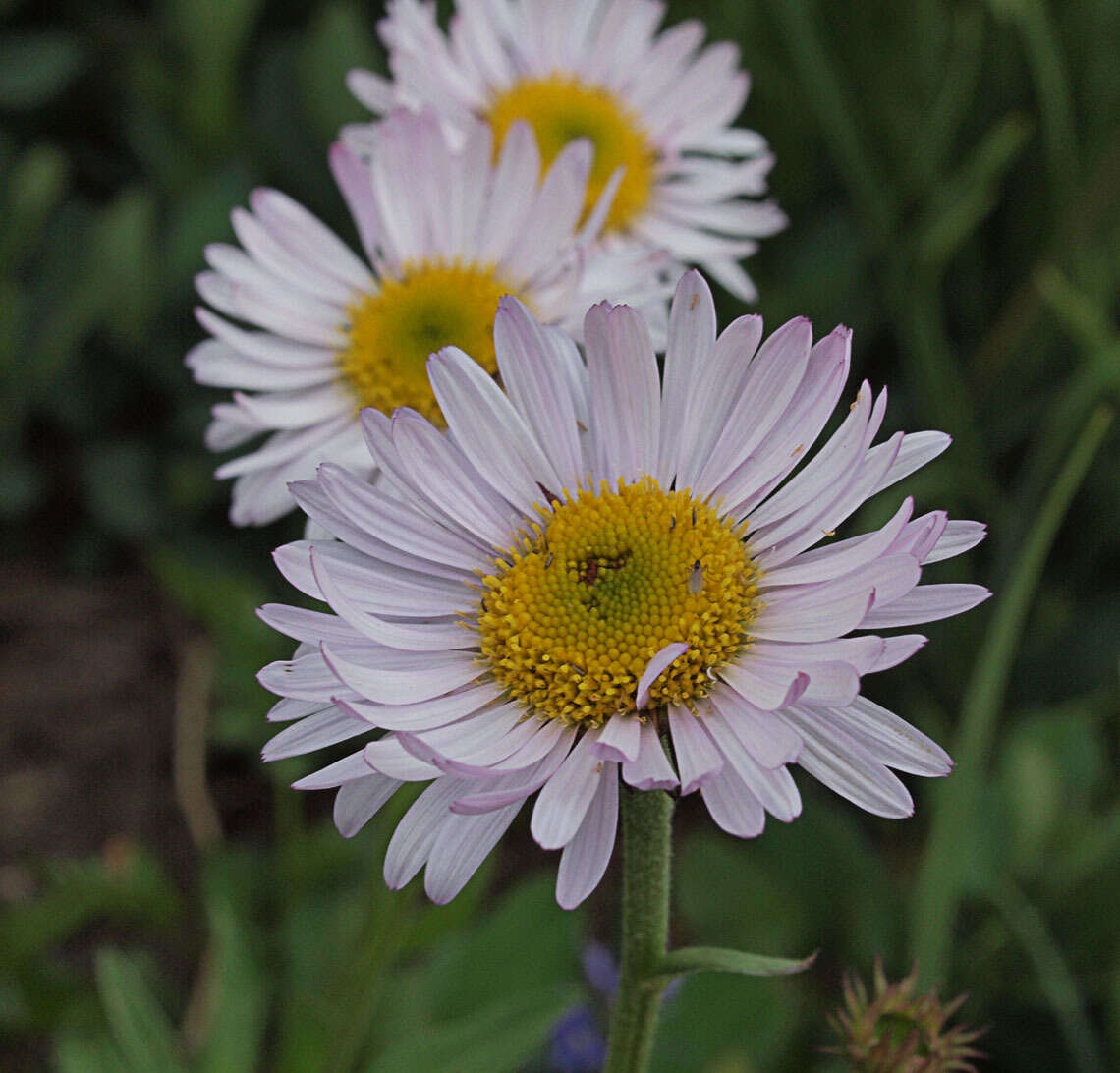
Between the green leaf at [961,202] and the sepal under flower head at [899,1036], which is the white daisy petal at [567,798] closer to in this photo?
the sepal under flower head at [899,1036]

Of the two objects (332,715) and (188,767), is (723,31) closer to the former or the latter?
(188,767)

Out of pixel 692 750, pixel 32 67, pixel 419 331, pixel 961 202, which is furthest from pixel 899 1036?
pixel 32 67

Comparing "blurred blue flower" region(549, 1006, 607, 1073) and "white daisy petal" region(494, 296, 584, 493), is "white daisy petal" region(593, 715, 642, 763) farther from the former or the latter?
"blurred blue flower" region(549, 1006, 607, 1073)

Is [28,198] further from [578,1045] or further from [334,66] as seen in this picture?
[578,1045]

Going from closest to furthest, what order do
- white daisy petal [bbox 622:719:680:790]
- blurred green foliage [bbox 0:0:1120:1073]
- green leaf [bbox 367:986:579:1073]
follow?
white daisy petal [bbox 622:719:680:790]
green leaf [bbox 367:986:579:1073]
blurred green foliage [bbox 0:0:1120:1073]

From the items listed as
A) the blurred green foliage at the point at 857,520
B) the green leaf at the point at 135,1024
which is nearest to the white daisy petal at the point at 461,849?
the blurred green foliage at the point at 857,520

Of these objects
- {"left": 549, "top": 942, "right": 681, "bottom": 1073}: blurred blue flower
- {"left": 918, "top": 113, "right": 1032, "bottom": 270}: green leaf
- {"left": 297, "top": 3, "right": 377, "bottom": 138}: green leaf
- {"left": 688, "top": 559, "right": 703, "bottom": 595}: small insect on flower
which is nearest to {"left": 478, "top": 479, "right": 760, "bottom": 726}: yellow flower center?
{"left": 688, "top": 559, "right": 703, "bottom": 595}: small insect on flower
